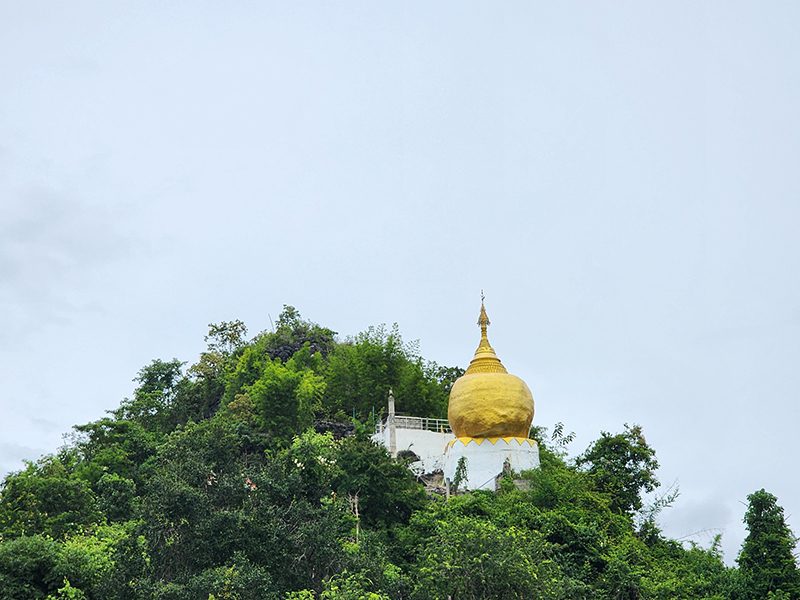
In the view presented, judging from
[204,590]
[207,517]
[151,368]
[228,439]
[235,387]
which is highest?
[151,368]

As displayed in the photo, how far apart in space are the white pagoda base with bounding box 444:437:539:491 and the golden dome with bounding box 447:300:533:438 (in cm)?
36

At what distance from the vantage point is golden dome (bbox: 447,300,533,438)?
37.9 metres

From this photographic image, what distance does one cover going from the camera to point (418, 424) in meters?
42.1

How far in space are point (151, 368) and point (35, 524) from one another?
25647mm

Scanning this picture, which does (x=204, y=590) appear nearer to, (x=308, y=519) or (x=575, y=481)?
(x=308, y=519)

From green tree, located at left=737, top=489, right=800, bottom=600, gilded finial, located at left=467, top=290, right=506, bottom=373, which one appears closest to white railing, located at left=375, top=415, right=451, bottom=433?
gilded finial, located at left=467, top=290, right=506, bottom=373

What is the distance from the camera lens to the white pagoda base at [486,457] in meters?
37.0

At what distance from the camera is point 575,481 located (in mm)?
33625

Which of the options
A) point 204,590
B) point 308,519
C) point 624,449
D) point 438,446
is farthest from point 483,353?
point 204,590

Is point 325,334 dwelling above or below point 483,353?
above

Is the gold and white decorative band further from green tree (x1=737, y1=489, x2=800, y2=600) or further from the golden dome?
green tree (x1=737, y1=489, x2=800, y2=600)

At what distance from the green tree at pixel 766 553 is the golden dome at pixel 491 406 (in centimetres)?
1089

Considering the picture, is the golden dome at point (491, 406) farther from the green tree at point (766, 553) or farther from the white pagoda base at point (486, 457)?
the green tree at point (766, 553)

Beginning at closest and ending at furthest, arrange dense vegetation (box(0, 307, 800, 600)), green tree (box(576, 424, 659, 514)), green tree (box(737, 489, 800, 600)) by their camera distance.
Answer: dense vegetation (box(0, 307, 800, 600)) < green tree (box(737, 489, 800, 600)) < green tree (box(576, 424, 659, 514))
